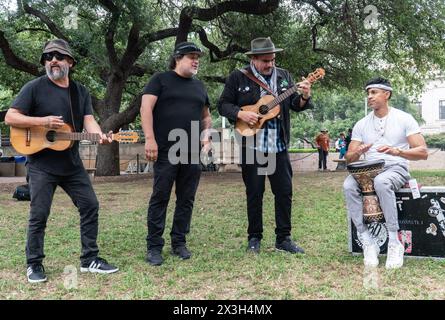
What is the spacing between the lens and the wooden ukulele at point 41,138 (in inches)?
166

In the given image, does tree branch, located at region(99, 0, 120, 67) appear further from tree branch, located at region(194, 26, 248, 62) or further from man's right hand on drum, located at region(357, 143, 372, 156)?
man's right hand on drum, located at region(357, 143, 372, 156)

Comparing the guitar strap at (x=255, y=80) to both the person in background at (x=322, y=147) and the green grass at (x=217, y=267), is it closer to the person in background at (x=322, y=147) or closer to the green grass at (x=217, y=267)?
the green grass at (x=217, y=267)

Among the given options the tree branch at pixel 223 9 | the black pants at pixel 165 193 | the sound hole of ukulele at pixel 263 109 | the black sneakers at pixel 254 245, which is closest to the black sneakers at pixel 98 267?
the black pants at pixel 165 193

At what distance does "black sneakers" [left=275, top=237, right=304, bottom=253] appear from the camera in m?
5.04

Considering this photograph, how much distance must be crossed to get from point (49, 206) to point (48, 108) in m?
0.88

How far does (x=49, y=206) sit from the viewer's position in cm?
432

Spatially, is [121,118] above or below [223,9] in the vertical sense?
below

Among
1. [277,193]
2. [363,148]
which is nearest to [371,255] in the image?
[363,148]

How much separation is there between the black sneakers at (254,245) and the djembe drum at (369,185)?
118 cm

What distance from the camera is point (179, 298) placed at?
3.62 meters

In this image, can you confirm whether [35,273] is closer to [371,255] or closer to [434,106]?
[371,255]

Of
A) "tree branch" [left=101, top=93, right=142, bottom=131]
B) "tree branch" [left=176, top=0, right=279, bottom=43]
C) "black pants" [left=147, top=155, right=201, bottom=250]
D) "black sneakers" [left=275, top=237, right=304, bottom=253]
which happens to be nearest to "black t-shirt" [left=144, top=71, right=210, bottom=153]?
"black pants" [left=147, top=155, right=201, bottom=250]

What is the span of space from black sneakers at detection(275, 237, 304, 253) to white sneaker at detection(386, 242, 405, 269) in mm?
933
